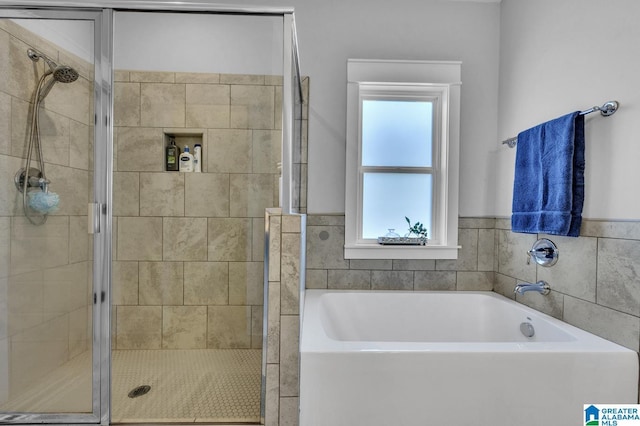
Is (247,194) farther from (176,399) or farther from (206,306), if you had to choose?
(176,399)

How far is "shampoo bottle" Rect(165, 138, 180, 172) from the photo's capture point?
1.65m

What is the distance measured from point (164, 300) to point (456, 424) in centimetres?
140

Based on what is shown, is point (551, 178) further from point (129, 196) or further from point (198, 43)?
point (129, 196)

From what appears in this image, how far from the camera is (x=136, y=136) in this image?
163 cm

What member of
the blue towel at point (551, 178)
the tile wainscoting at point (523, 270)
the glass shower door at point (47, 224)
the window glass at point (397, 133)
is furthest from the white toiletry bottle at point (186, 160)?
the blue towel at point (551, 178)

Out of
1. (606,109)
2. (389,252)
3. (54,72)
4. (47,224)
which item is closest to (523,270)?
(389,252)

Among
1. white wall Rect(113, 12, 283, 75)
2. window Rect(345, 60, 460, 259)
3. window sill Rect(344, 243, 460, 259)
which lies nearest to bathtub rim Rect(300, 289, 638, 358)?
window sill Rect(344, 243, 460, 259)

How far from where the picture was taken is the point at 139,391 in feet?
5.44

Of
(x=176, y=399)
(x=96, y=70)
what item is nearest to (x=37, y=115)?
(x=96, y=70)

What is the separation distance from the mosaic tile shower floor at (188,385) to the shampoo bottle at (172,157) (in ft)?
3.04

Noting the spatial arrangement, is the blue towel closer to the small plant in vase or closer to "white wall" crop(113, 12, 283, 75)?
the small plant in vase

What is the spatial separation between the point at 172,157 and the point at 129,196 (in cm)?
28

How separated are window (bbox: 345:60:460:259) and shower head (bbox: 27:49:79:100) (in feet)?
5.03

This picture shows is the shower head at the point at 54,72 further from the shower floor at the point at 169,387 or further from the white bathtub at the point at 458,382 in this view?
the white bathtub at the point at 458,382
